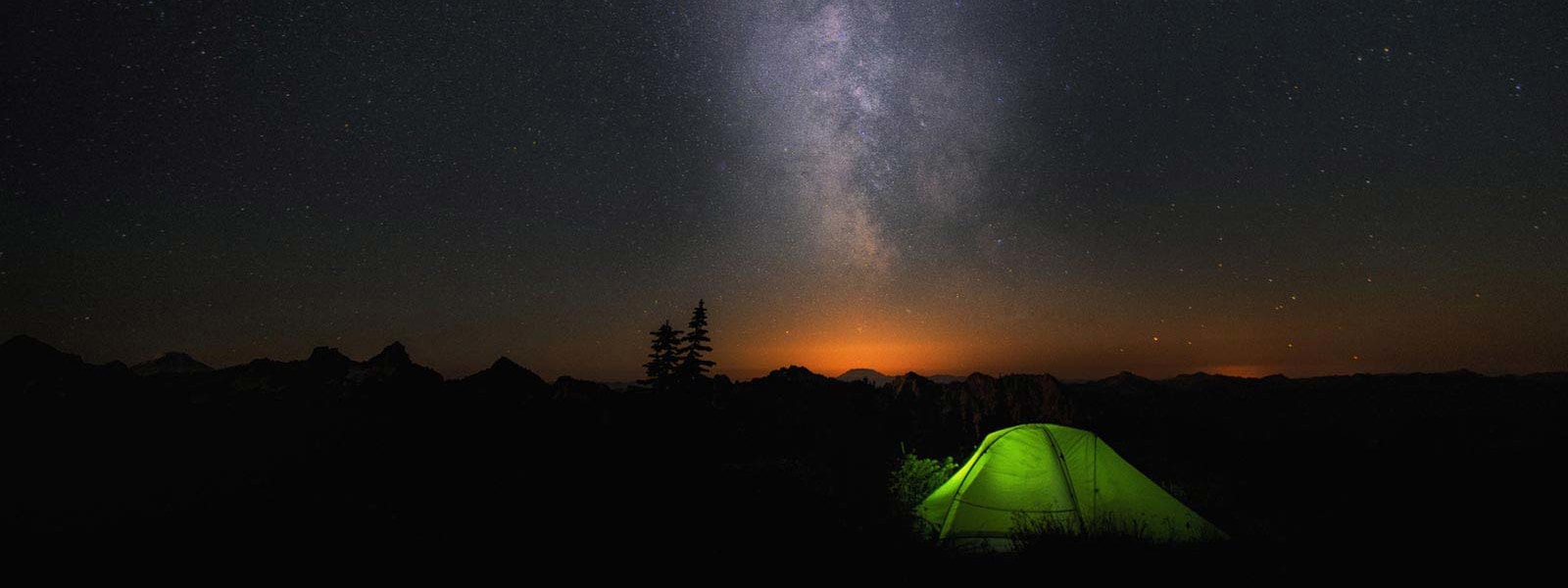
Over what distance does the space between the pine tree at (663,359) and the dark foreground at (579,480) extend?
2.39 ft

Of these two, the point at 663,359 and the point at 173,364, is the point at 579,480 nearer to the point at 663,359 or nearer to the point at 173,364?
the point at 663,359

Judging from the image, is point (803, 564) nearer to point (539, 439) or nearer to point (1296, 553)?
point (1296, 553)

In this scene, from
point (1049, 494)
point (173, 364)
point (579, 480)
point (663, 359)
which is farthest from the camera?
point (173, 364)

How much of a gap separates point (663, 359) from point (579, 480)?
20137 millimetres

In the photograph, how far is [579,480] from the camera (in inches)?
377

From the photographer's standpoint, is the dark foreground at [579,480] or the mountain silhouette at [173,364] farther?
the mountain silhouette at [173,364]

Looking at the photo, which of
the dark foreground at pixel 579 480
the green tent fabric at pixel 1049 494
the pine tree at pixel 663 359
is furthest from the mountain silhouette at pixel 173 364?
the green tent fabric at pixel 1049 494

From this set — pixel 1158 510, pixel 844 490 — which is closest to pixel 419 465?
pixel 844 490

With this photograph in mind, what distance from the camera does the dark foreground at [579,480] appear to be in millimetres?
6402

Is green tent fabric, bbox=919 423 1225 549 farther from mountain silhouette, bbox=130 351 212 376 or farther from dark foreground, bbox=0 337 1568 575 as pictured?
mountain silhouette, bbox=130 351 212 376

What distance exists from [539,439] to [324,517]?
10.1 m

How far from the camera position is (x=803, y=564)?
5.93m

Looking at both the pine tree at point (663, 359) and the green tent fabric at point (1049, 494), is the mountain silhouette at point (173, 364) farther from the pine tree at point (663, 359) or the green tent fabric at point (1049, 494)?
the green tent fabric at point (1049, 494)

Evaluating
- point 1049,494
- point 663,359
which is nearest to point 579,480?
point 1049,494
